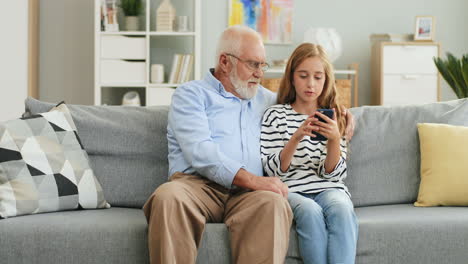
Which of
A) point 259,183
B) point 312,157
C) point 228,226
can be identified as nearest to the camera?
point 228,226

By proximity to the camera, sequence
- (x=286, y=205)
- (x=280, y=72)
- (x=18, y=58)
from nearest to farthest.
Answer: (x=286, y=205) → (x=18, y=58) → (x=280, y=72)

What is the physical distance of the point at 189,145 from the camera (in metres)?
2.17

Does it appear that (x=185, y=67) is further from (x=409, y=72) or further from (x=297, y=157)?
(x=297, y=157)

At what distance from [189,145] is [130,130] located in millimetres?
378

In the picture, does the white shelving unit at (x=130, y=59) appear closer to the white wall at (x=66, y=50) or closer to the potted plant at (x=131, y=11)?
the potted plant at (x=131, y=11)

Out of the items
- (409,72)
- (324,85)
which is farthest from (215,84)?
(409,72)

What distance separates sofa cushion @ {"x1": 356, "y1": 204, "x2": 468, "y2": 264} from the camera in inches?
79.2

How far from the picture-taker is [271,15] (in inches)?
219

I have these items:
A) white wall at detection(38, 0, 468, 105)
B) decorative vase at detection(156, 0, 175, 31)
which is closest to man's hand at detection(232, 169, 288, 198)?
decorative vase at detection(156, 0, 175, 31)

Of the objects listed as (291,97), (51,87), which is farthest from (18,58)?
(291,97)

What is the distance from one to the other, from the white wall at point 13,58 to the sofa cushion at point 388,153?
9.41 feet

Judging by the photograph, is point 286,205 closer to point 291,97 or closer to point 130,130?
point 291,97

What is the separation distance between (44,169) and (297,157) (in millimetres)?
918

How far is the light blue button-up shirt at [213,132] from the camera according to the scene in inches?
84.2
